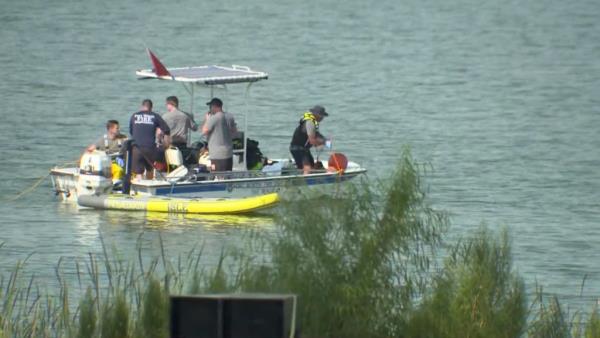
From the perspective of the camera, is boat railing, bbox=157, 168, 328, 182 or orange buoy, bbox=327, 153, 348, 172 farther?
orange buoy, bbox=327, 153, 348, 172

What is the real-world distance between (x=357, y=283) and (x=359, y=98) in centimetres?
3418

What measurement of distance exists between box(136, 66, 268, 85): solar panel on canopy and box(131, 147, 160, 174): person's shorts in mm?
1035

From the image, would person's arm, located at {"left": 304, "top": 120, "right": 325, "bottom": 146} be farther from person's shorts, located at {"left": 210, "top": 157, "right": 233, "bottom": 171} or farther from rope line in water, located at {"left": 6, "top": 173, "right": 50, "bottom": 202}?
rope line in water, located at {"left": 6, "top": 173, "right": 50, "bottom": 202}

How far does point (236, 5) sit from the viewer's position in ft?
284

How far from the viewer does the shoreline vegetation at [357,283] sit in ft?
43.1

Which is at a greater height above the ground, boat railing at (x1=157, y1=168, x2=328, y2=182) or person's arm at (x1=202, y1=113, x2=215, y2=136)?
person's arm at (x1=202, y1=113, x2=215, y2=136)

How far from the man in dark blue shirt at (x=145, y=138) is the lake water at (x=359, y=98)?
2.51 ft

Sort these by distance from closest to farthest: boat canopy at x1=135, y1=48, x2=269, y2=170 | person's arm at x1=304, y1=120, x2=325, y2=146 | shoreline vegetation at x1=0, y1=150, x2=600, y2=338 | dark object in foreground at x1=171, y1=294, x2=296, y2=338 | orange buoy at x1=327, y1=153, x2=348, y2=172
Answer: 1. dark object in foreground at x1=171, y1=294, x2=296, y2=338
2. shoreline vegetation at x1=0, y1=150, x2=600, y2=338
3. person's arm at x1=304, y1=120, x2=325, y2=146
4. boat canopy at x1=135, y1=48, x2=269, y2=170
5. orange buoy at x1=327, y1=153, x2=348, y2=172

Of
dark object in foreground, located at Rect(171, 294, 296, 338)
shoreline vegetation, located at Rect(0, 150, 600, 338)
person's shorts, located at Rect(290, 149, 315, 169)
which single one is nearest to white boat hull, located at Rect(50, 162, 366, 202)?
person's shorts, located at Rect(290, 149, 315, 169)

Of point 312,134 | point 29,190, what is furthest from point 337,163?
point 29,190

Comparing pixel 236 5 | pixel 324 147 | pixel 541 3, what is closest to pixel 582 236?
pixel 324 147

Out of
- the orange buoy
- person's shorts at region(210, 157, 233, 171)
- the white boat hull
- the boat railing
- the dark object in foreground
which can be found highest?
the orange buoy

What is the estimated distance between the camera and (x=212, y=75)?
2495 cm

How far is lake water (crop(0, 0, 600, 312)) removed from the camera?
2359cm
